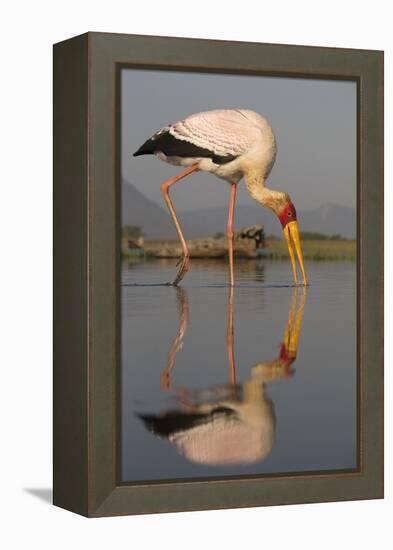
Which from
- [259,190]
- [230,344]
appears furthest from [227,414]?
[259,190]

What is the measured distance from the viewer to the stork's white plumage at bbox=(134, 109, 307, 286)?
881 cm

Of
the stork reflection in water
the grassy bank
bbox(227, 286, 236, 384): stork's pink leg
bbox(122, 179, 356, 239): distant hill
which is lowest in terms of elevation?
the stork reflection in water

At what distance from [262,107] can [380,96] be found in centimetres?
73

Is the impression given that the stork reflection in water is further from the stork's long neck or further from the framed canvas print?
the stork's long neck

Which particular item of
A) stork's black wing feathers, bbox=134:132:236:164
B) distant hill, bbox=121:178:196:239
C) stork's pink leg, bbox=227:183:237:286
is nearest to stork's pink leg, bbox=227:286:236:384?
stork's pink leg, bbox=227:183:237:286

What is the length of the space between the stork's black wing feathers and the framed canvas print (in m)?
0.01

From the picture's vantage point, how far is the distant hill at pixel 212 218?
8.64 meters

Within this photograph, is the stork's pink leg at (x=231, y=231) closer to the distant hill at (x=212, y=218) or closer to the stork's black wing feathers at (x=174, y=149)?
the distant hill at (x=212, y=218)

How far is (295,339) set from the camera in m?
9.03

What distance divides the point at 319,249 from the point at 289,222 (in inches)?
8.9

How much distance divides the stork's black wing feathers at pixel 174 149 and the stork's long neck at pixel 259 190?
15cm

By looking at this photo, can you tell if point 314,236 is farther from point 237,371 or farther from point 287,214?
point 237,371

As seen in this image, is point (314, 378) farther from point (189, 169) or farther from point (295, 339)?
point (189, 169)

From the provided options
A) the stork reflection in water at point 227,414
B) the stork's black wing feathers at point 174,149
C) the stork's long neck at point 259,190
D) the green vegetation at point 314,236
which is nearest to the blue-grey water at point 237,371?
the stork reflection in water at point 227,414
